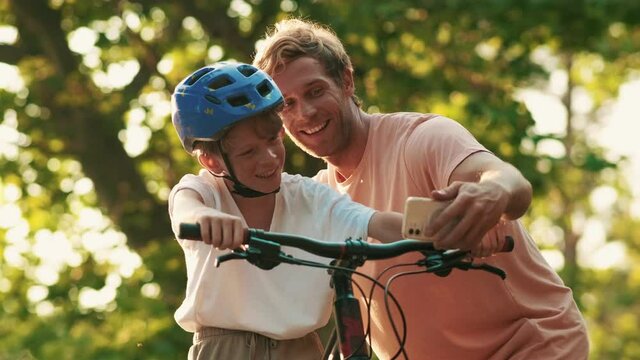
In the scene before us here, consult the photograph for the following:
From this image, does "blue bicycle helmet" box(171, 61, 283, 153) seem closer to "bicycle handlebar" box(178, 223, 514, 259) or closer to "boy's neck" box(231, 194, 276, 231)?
"boy's neck" box(231, 194, 276, 231)

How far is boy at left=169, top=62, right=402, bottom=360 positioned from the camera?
146 inches

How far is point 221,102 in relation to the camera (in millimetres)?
3797

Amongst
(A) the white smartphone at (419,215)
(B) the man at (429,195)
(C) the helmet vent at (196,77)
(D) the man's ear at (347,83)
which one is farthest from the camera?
(D) the man's ear at (347,83)

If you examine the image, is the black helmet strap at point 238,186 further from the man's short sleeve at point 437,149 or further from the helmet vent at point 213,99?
the man's short sleeve at point 437,149

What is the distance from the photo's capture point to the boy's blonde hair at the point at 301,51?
4.61 m

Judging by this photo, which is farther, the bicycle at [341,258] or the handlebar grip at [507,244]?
the handlebar grip at [507,244]

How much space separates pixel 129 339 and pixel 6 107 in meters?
3.01

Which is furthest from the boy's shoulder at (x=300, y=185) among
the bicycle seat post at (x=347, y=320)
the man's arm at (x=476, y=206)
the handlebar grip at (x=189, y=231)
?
the handlebar grip at (x=189, y=231)

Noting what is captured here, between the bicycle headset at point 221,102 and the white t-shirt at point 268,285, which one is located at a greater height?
the bicycle headset at point 221,102

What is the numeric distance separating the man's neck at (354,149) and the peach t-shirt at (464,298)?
23 centimetres

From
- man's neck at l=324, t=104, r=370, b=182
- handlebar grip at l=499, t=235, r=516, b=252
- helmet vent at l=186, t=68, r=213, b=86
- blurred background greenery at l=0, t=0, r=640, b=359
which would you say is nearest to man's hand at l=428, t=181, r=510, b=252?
handlebar grip at l=499, t=235, r=516, b=252

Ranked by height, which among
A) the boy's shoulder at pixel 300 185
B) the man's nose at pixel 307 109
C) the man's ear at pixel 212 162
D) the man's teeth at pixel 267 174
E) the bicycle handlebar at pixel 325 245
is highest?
the bicycle handlebar at pixel 325 245

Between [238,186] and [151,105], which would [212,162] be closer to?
[238,186]

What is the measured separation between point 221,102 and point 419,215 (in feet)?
2.45
